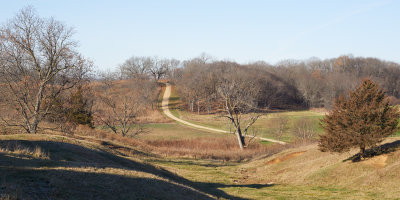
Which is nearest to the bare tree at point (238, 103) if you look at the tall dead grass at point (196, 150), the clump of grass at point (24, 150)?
the tall dead grass at point (196, 150)

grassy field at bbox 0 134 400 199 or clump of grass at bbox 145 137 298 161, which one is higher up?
grassy field at bbox 0 134 400 199

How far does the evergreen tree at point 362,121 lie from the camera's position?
18.4 m

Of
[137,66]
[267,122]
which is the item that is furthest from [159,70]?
[267,122]

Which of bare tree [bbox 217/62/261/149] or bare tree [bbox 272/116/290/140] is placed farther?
bare tree [bbox 272/116/290/140]

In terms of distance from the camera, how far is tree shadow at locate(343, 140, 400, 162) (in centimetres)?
1928

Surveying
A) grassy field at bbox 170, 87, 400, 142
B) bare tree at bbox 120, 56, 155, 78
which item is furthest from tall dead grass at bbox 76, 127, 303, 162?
bare tree at bbox 120, 56, 155, 78

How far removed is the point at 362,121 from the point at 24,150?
Answer: 61.0 ft

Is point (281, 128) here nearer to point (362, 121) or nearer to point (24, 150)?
point (362, 121)

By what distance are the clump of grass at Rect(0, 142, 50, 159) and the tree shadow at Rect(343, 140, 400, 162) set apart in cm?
1864

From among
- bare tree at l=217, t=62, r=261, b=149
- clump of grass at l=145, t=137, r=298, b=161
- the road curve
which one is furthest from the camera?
the road curve

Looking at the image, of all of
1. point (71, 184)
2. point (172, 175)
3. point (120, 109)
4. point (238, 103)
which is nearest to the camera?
point (71, 184)

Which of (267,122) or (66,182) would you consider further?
(267,122)

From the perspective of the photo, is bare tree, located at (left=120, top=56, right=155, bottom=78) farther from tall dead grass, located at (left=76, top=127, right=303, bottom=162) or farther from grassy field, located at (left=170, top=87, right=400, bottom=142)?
tall dead grass, located at (left=76, top=127, right=303, bottom=162)

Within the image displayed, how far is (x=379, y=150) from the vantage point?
1972 cm
